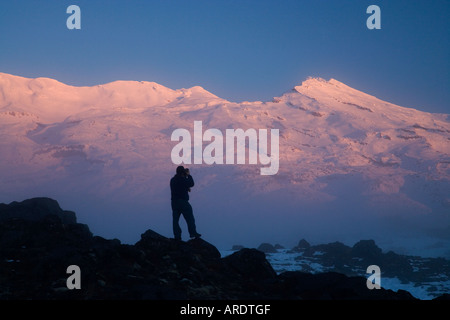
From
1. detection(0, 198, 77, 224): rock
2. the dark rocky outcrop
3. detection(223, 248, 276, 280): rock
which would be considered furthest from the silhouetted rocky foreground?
the dark rocky outcrop

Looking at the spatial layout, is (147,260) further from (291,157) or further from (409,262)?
(291,157)

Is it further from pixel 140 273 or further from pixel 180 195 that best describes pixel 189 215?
pixel 140 273

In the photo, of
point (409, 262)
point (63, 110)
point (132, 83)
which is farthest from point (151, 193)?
point (132, 83)

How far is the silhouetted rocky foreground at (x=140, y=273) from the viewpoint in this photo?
7668 millimetres

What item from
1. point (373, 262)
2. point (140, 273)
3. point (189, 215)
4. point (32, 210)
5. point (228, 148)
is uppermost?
point (228, 148)

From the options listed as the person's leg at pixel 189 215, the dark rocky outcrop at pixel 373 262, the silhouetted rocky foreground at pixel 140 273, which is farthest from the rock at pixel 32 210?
the dark rocky outcrop at pixel 373 262

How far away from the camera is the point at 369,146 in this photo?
80.0 metres

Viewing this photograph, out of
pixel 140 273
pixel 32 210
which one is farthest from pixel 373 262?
pixel 140 273

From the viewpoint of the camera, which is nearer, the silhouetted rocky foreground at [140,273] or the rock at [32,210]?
the silhouetted rocky foreground at [140,273]

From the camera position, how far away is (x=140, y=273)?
27.9ft

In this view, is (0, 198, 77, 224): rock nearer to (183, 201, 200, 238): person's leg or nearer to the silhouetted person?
the silhouetted person

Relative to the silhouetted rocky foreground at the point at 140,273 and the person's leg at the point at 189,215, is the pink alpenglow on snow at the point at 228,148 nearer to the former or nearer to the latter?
the person's leg at the point at 189,215

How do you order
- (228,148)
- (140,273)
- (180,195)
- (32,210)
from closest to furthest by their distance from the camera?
(140,273), (180,195), (32,210), (228,148)

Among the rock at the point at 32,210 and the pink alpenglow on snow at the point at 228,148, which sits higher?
the pink alpenglow on snow at the point at 228,148
